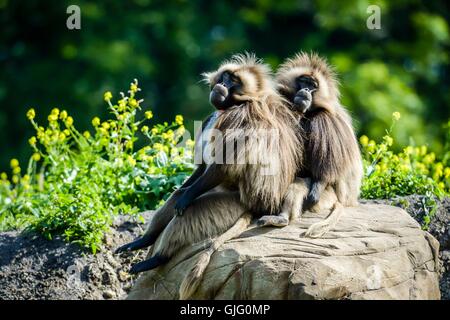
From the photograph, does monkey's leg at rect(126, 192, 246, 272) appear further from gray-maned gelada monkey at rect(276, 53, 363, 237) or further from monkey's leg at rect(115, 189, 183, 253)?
gray-maned gelada monkey at rect(276, 53, 363, 237)

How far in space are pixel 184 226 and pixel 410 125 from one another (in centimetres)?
1013

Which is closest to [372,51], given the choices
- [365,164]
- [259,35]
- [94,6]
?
[259,35]

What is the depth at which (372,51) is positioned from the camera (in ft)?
59.9

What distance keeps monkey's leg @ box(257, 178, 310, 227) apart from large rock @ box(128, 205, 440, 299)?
0.06 m

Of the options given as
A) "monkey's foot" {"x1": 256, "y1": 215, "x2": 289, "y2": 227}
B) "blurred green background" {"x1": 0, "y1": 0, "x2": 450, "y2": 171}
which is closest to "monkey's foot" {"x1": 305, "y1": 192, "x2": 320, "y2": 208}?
"monkey's foot" {"x1": 256, "y1": 215, "x2": 289, "y2": 227}

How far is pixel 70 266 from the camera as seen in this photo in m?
7.55

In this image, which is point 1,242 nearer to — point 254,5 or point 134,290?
point 134,290

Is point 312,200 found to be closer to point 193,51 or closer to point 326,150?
point 326,150

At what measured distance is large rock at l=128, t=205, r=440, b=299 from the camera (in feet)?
20.1

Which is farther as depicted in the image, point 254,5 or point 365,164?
point 254,5

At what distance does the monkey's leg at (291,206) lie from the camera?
6559 millimetres

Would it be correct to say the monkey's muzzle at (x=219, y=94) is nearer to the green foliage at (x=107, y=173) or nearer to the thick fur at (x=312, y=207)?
the thick fur at (x=312, y=207)

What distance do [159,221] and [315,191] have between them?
1.26 meters
